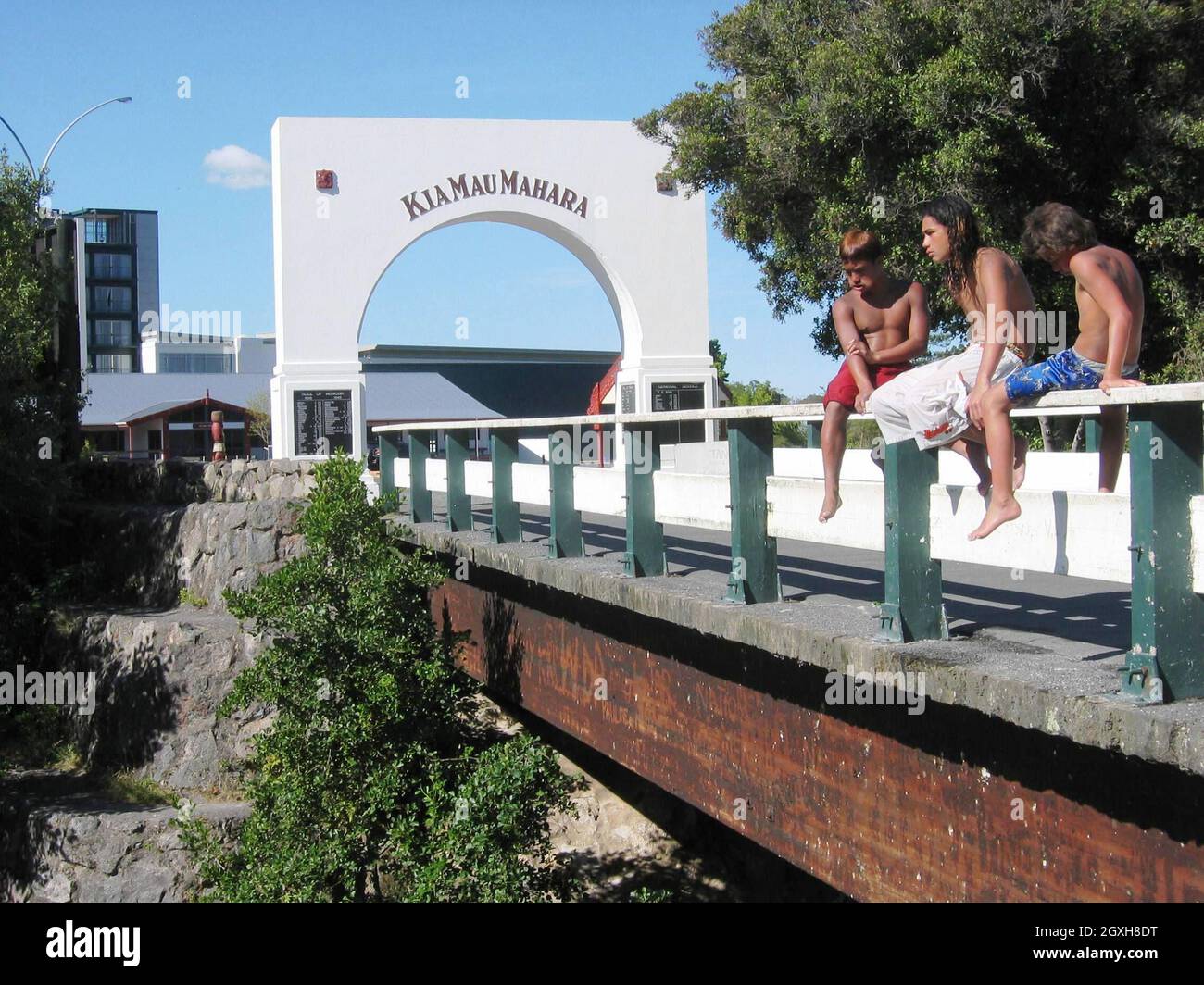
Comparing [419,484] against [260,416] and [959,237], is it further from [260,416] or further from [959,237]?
[260,416]

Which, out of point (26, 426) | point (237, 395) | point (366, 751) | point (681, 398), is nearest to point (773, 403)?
point (681, 398)

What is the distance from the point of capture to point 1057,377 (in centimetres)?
401

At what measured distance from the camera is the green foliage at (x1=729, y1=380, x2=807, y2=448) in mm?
23469

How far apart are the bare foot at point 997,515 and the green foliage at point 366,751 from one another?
5570mm

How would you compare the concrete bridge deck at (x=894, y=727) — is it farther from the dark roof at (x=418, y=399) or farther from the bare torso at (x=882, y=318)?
the dark roof at (x=418, y=399)

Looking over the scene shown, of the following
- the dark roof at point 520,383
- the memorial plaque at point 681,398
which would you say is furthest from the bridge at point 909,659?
the dark roof at point 520,383

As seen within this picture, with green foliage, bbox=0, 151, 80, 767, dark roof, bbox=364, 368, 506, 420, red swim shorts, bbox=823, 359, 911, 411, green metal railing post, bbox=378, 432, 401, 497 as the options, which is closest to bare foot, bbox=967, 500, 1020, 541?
red swim shorts, bbox=823, 359, 911, 411

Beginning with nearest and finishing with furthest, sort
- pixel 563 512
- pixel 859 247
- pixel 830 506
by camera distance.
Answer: pixel 830 506, pixel 859 247, pixel 563 512

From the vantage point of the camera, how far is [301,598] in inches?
397

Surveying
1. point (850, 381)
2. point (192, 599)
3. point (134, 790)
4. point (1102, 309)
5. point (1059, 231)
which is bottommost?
point (134, 790)

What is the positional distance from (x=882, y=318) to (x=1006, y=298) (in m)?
1.00

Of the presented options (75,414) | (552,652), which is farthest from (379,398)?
(552,652)

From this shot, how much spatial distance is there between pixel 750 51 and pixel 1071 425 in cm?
669
